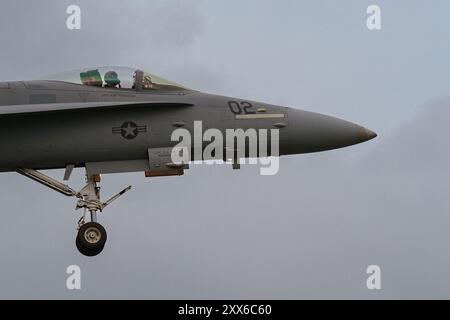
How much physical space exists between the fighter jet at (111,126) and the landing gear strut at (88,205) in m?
0.02

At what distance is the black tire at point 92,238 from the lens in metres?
33.8

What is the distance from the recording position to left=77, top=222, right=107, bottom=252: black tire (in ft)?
111

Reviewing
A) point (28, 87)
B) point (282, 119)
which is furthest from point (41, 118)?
point (282, 119)

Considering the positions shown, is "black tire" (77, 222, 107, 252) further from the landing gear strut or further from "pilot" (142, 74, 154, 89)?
"pilot" (142, 74, 154, 89)

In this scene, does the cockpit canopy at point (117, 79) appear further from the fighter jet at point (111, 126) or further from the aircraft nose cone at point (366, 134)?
the aircraft nose cone at point (366, 134)

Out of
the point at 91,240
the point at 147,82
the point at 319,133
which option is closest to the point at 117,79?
the point at 147,82

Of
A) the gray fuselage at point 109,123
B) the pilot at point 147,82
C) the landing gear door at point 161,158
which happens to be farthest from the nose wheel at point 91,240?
the pilot at point 147,82

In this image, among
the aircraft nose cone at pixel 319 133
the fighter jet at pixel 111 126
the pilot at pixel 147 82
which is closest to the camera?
the fighter jet at pixel 111 126

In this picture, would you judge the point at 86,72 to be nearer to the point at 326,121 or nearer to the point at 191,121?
the point at 191,121

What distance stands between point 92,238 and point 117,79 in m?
4.13

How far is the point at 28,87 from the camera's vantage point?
112 feet

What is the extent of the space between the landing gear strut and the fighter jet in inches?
1.0

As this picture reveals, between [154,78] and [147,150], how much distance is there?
2.08 meters

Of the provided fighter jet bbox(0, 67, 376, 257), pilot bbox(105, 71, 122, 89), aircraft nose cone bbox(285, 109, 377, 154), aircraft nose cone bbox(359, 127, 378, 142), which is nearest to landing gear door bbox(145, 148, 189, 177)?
fighter jet bbox(0, 67, 376, 257)
